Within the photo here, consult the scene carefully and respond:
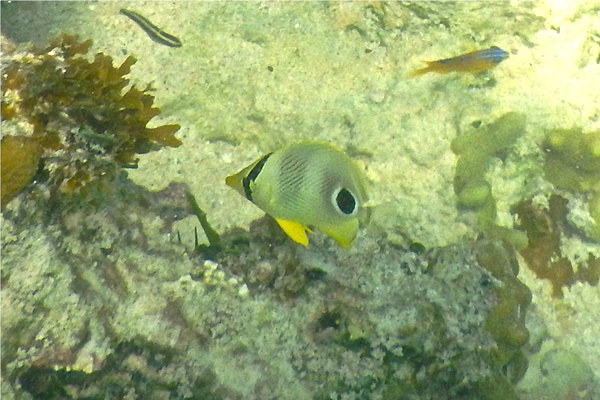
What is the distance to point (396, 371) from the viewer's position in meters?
2.82

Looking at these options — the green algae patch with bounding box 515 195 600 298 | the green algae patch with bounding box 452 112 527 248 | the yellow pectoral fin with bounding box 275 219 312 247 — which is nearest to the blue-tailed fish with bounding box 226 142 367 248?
the yellow pectoral fin with bounding box 275 219 312 247

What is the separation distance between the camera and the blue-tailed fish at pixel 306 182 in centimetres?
225

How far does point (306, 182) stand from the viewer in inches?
89.0

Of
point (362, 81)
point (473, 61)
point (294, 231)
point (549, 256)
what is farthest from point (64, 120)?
point (549, 256)

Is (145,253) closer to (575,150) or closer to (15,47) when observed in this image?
(15,47)

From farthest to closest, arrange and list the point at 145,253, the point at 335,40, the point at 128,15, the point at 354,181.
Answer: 1. the point at 335,40
2. the point at 128,15
3. the point at 145,253
4. the point at 354,181

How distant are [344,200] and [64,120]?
155 cm

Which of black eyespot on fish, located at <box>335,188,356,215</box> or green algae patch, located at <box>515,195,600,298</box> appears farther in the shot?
green algae patch, located at <box>515,195,600,298</box>

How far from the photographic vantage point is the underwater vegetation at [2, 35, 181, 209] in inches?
95.2

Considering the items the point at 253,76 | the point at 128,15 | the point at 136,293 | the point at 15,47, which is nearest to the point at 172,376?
the point at 136,293

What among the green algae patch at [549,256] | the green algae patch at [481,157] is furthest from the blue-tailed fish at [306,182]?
the green algae patch at [549,256]

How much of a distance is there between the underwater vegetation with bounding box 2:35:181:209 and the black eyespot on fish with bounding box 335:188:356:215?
4.21 ft

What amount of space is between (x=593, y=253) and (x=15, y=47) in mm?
4452

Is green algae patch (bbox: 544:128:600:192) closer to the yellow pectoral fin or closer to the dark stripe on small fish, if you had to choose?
the yellow pectoral fin
